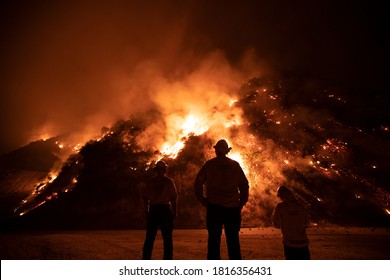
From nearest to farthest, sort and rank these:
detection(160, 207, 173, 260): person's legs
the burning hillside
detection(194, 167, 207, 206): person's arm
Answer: detection(194, 167, 207, 206): person's arm → detection(160, 207, 173, 260): person's legs → the burning hillside

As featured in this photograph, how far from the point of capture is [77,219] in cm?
2209

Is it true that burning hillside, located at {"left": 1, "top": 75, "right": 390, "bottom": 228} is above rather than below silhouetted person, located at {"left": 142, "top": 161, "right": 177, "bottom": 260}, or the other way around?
above

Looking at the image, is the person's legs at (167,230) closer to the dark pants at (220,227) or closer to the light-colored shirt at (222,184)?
the light-colored shirt at (222,184)

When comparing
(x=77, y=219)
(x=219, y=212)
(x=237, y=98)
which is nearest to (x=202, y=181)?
(x=219, y=212)

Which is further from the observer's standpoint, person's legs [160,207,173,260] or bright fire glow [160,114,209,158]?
Answer: bright fire glow [160,114,209,158]

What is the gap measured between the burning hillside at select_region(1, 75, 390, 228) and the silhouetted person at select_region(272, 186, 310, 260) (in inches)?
566

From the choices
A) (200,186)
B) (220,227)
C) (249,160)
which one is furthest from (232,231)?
(249,160)

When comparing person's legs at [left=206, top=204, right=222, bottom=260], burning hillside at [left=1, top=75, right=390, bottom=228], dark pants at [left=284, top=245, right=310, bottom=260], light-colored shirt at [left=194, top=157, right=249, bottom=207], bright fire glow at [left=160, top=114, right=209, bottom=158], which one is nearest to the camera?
person's legs at [left=206, top=204, right=222, bottom=260]

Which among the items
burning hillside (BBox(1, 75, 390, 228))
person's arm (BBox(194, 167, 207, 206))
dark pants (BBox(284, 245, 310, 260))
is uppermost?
burning hillside (BBox(1, 75, 390, 228))

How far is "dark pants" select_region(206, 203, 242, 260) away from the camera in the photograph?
529 centimetres

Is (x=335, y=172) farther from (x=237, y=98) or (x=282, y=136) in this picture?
(x=237, y=98)

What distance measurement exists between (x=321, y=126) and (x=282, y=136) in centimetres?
449

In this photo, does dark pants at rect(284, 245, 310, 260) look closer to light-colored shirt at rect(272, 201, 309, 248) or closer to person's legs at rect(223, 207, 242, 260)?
light-colored shirt at rect(272, 201, 309, 248)

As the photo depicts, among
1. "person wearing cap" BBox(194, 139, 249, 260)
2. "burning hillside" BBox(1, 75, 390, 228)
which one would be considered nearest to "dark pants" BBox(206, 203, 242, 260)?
"person wearing cap" BBox(194, 139, 249, 260)
